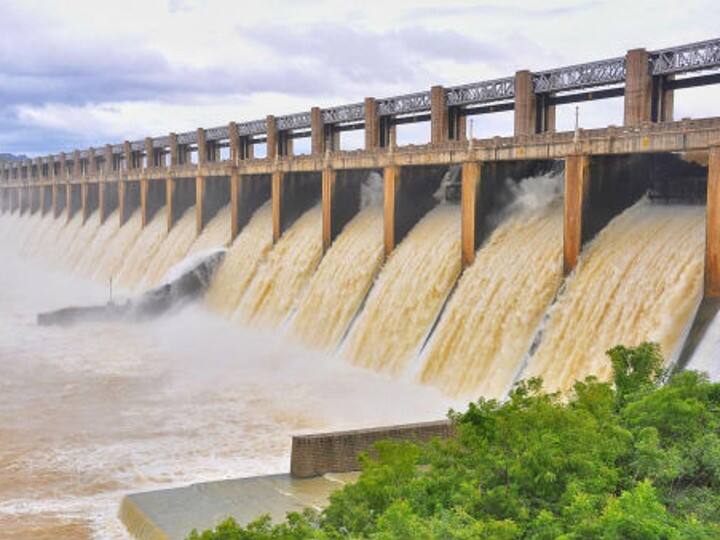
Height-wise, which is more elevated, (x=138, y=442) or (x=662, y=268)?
(x=662, y=268)

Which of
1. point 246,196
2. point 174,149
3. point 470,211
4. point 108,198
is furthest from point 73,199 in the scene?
point 470,211

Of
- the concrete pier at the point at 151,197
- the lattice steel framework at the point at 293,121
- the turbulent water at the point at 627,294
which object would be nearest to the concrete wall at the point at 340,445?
the turbulent water at the point at 627,294

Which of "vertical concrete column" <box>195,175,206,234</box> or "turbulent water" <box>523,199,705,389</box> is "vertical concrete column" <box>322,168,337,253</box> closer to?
"vertical concrete column" <box>195,175,206,234</box>

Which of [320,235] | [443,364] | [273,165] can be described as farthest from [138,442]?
[273,165]

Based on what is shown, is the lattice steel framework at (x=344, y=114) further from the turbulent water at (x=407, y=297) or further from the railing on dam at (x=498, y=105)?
the turbulent water at (x=407, y=297)

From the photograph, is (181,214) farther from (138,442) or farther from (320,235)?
(138,442)

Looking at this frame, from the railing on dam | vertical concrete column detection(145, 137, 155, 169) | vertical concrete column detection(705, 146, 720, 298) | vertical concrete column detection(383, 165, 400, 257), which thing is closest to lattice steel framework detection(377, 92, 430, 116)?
the railing on dam
